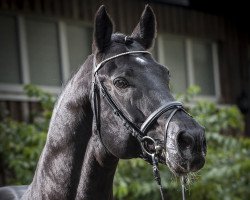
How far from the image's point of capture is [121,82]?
125 inches

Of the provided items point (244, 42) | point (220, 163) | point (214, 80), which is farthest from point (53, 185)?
point (244, 42)

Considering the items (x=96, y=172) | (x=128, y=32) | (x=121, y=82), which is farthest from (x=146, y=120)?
(x=128, y=32)

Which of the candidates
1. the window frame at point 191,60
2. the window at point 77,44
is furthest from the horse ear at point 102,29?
the window frame at point 191,60

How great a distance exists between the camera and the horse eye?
10.4 ft

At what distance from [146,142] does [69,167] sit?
43 centimetres

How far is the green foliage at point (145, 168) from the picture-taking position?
7016mm

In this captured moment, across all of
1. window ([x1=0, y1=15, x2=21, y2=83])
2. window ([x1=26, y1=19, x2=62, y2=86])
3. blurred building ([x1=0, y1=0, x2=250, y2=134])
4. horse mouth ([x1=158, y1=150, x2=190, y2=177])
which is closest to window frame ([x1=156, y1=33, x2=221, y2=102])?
blurred building ([x1=0, y1=0, x2=250, y2=134])

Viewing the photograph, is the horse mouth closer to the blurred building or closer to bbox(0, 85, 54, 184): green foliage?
bbox(0, 85, 54, 184): green foliage

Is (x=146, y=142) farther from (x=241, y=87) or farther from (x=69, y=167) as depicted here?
(x=241, y=87)

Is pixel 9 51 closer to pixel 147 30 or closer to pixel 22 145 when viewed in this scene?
pixel 22 145

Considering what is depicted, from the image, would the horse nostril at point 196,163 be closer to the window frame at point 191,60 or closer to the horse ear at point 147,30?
the horse ear at point 147,30

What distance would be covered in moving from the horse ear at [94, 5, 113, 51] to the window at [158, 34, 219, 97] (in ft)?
25.7

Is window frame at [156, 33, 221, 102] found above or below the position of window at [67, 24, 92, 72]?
below

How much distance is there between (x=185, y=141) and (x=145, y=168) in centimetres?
454
